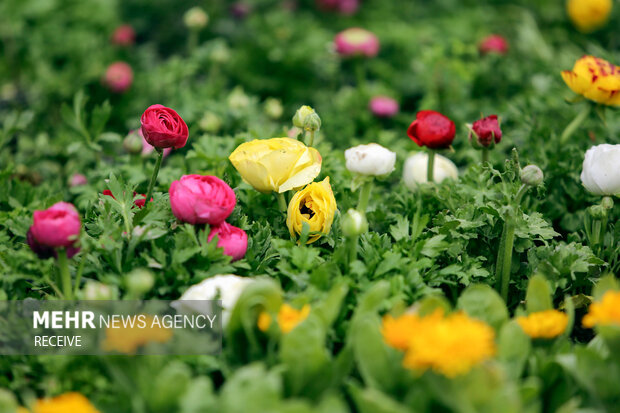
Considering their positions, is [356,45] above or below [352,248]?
above

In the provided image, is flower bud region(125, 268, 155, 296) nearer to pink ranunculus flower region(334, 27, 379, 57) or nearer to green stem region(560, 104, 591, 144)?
green stem region(560, 104, 591, 144)

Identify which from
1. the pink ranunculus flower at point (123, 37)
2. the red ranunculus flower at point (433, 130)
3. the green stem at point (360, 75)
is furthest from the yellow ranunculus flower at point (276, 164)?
the pink ranunculus flower at point (123, 37)

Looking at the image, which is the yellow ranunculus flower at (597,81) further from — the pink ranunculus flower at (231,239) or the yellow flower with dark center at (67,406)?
the yellow flower with dark center at (67,406)

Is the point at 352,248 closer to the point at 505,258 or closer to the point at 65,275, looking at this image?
the point at 505,258

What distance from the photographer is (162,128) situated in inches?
39.2

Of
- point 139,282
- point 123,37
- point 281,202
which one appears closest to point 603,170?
point 281,202

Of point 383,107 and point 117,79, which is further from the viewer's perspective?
point 117,79

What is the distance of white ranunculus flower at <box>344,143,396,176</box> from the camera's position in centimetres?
93

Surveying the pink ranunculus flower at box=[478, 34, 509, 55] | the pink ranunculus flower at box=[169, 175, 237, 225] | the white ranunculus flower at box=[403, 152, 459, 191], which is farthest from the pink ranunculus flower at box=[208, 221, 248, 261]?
the pink ranunculus flower at box=[478, 34, 509, 55]

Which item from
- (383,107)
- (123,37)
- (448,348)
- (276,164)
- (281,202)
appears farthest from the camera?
(123,37)

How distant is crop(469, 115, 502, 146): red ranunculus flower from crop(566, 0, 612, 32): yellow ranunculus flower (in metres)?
1.39

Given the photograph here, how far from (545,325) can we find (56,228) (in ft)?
2.15

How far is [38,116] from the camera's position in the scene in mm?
2016

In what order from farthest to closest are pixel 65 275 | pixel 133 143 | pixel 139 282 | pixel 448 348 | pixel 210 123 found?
pixel 210 123
pixel 133 143
pixel 65 275
pixel 139 282
pixel 448 348
